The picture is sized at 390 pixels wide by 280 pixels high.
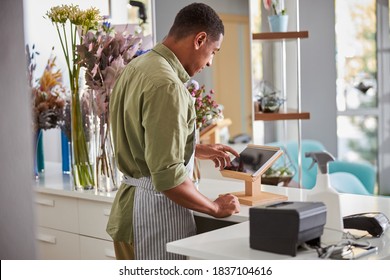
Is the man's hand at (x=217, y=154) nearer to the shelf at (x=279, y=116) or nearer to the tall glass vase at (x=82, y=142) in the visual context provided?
the tall glass vase at (x=82, y=142)

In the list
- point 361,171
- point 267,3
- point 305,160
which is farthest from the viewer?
point 305,160

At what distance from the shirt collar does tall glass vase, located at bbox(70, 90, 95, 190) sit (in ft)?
2.51

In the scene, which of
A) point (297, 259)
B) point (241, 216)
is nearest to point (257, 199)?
point (241, 216)

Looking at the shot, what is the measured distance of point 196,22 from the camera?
6.04ft

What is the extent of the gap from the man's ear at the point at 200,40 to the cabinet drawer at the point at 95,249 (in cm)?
92

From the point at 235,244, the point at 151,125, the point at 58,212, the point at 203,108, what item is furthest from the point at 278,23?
the point at 235,244

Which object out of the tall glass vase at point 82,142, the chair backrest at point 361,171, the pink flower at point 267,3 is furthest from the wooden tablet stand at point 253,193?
the chair backrest at point 361,171

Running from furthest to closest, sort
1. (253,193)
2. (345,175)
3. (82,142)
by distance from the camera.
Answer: (345,175), (82,142), (253,193)

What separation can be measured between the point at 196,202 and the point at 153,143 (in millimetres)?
210

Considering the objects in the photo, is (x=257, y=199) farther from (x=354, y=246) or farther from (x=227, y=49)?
(x=227, y=49)

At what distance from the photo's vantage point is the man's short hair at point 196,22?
6.04 ft

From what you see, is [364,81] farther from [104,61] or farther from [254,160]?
[254,160]

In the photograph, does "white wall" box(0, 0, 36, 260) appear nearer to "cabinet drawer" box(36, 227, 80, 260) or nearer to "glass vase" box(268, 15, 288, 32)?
"cabinet drawer" box(36, 227, 80, 260)

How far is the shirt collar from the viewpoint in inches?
73.3
